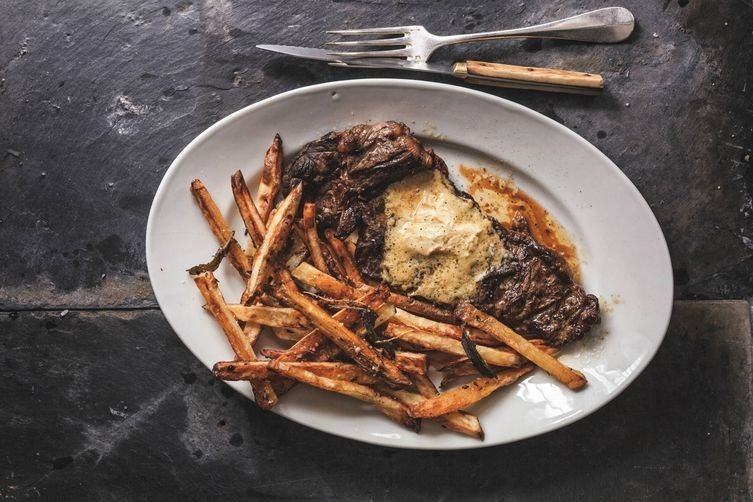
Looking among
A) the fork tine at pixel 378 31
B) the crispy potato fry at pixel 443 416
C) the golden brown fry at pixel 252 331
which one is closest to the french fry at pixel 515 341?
the crispy potato fry at pixel 443 416

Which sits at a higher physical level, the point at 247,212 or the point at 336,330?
the point at 247,212

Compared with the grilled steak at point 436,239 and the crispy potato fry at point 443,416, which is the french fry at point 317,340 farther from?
the crispy potato fry at point 443,416

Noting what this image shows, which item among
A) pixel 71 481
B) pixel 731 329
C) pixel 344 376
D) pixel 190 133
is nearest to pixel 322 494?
pixel 344 376

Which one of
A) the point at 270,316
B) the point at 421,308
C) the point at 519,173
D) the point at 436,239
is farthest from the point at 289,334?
the point at 519,173

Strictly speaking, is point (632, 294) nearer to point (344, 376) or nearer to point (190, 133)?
point (344, 376)

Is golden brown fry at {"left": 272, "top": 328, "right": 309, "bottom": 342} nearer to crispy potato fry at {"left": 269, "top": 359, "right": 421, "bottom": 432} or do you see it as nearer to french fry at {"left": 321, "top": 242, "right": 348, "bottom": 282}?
crispy potato fry at {"left": 269, "top": 359, "right": 421, "bottom": 432}

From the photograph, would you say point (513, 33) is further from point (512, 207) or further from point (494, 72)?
point (512, 207)
